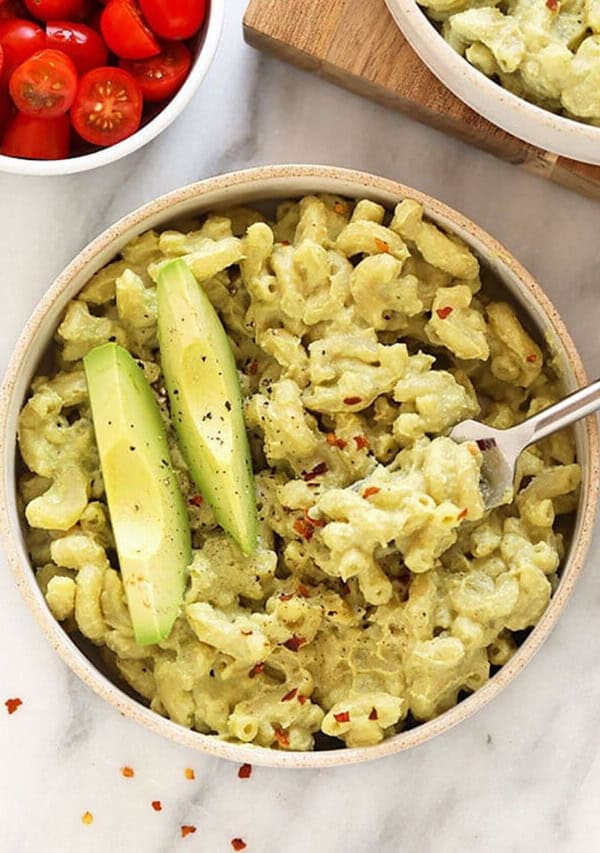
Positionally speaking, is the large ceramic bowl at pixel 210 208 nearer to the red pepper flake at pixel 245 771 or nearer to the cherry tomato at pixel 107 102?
the cherry tomato at pixel 107 102

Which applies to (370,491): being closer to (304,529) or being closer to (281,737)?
(304,529)

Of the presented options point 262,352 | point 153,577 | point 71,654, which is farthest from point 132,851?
point 262,352

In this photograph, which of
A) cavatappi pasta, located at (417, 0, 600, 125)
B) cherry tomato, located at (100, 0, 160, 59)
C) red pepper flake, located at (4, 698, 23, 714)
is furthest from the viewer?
red pepper flake, located at (4, 698, 23, 714)

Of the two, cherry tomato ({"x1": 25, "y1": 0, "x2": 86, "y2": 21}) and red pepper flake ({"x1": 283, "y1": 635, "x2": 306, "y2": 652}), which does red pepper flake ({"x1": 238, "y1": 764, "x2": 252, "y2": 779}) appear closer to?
red pepper flake ({"x1": 283, "y1": 635, "x2": 306, "y2": 652})

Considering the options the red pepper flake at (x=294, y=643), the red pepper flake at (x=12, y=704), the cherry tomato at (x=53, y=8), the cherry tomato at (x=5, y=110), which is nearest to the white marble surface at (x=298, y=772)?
the red pepper flake at (x=12, y=704)

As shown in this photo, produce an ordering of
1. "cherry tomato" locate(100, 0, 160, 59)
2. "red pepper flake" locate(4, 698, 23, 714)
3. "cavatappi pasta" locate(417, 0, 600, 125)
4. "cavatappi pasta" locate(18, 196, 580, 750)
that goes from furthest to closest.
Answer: "red pepper flake" locate(4, 698, 23, 714), "cherry tomato" locate(100, 0, 160, 59), "cavatappi pasta" locate(18, 196, 580, 750), "cavatappi pasta" locate(417, 0, 600, 125)

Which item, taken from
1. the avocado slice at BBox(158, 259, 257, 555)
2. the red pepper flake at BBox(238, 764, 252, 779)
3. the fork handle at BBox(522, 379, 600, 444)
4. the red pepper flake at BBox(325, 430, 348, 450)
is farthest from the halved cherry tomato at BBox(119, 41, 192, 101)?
the red pepper flake at BBox(238, 764, 252, 779)
